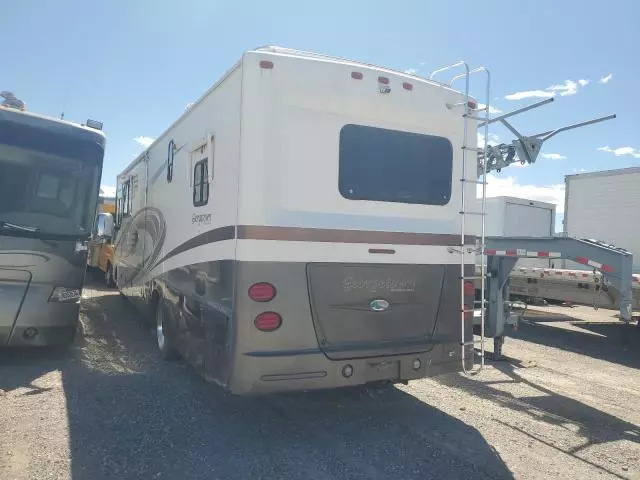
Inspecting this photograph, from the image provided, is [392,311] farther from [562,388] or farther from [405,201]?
[562,388]

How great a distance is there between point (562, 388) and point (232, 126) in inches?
196

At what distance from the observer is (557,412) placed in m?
5.36

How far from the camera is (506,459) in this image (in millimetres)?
4090

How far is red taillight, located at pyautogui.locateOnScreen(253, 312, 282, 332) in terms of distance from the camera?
13.3 ft

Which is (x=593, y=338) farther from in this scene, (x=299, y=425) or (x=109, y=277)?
(x=109, y=277)

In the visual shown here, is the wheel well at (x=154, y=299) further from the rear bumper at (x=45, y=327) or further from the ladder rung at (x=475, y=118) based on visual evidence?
the ladder rung at (x=475, y=118)

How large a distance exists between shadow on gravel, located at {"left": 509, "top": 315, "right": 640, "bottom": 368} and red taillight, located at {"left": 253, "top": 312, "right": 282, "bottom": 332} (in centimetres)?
644

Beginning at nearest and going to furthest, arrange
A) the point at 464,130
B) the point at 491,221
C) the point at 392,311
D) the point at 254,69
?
the point at 254,69
the point at 392,311
the point at 464,130
the point at 491,221

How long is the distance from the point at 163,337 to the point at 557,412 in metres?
4.51

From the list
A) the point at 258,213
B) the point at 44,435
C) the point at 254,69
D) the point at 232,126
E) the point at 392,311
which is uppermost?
the point at 254,69

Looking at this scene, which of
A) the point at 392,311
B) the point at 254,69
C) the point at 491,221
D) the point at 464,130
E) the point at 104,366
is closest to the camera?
the point at 254,69

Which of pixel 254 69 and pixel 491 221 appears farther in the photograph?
pixel 491 221

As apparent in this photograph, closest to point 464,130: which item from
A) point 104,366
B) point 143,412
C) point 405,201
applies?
point 405,201

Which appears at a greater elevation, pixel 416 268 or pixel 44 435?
pixel 416 268
